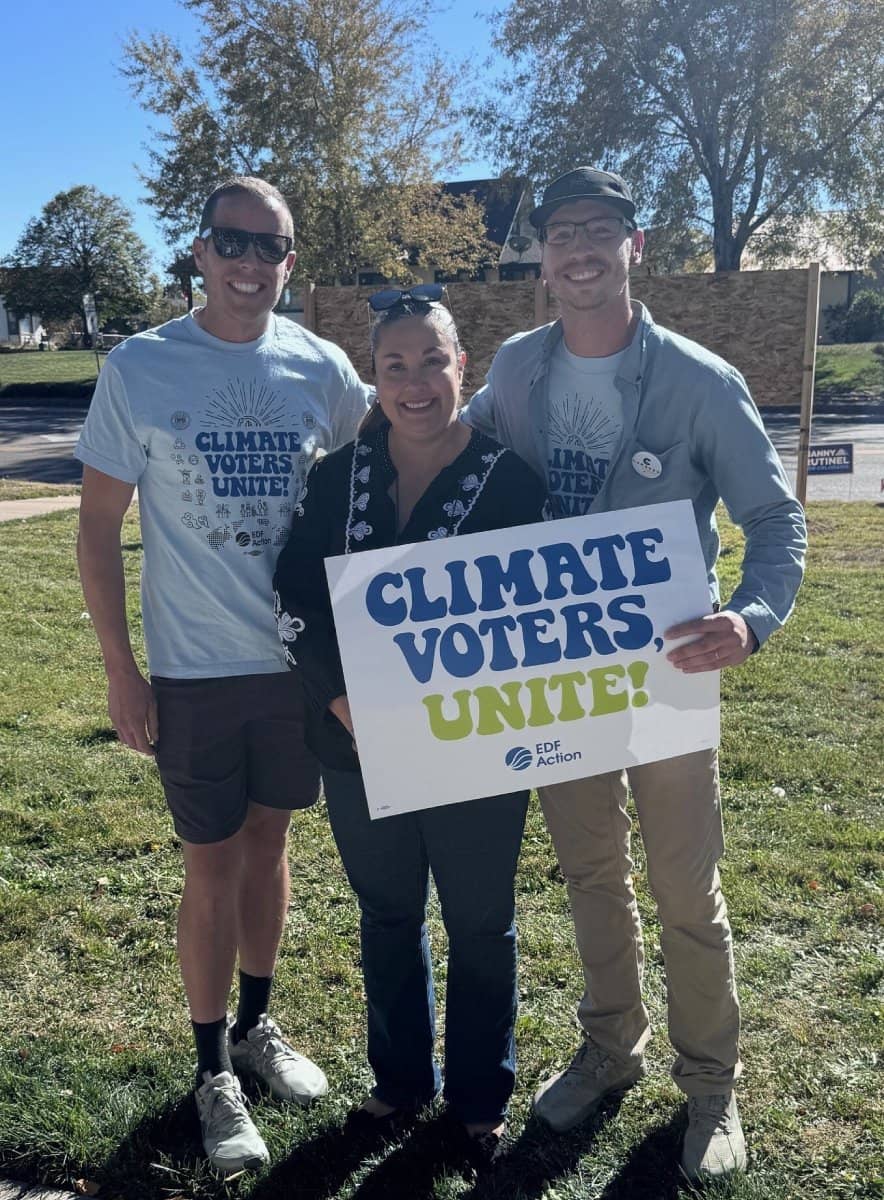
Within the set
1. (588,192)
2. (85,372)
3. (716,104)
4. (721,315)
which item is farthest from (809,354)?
(85,372)

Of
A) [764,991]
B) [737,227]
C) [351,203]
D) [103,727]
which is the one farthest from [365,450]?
[737,227]

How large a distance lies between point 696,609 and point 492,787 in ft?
2.08

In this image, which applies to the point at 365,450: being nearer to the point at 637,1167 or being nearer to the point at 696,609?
the point at 696,609

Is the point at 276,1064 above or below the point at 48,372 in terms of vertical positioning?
below

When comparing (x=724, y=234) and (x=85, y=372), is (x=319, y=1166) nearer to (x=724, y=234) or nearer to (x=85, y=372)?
(x=724, y=234)

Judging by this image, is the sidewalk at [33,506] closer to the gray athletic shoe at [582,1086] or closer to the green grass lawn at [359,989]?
the green grass lawn at [359,989]

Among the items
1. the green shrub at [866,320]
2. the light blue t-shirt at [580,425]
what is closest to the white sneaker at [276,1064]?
the light blue t-shirt at [580,425]

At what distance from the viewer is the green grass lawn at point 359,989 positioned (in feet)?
8.20

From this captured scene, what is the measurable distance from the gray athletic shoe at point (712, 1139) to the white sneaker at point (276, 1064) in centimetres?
98

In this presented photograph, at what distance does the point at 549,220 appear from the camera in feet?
8.10

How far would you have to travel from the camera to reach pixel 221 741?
2.55 meters

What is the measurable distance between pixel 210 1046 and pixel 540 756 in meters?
1.22

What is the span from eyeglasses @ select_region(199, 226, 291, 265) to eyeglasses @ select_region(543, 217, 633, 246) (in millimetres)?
700

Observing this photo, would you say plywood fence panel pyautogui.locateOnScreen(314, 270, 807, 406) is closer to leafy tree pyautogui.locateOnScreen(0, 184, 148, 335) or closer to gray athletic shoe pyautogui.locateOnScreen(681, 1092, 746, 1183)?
gray athletic shoe pyautogui.locateOnScreen(681, 1092, 746, 1183)
